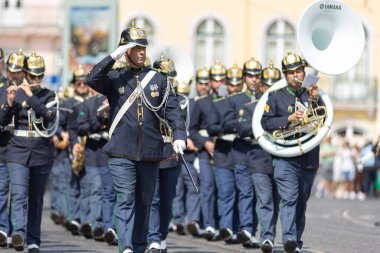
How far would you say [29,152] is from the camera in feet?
50.3

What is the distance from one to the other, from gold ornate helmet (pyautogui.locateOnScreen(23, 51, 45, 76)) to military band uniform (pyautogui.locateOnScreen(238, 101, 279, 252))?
2.68 m

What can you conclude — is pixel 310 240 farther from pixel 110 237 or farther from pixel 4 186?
pixel 4 186

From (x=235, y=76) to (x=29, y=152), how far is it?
3850 millimetres

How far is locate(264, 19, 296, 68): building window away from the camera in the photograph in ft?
172

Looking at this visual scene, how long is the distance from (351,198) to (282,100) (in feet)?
72.4

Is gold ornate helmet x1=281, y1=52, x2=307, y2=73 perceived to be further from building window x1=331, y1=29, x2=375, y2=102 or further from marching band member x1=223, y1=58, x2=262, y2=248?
building window x1=331, y1=29, x2=375, y2=102

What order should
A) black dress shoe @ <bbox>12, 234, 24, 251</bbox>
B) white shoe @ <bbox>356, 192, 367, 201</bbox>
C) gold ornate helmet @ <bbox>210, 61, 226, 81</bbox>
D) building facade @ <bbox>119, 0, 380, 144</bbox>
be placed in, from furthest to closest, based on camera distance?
1. building facade @ <bbox>119, 0, 380, 144</bbox>
2. white shoe @ <bbox>356, 192, 367, 201</bbox>
3. gold ornate helmet @ <bbox>210, 61, 226, 81</bbox>
4. black dress shoe @ <bbox>12, 234, 24, 251</bbox>

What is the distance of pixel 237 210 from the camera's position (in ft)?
59.6

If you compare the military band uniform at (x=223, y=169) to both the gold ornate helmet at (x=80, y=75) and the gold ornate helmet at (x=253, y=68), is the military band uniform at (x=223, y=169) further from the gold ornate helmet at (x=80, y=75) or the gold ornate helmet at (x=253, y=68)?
the gold ornate helmet at (x=80, y=75)

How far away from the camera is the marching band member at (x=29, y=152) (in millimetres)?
15172

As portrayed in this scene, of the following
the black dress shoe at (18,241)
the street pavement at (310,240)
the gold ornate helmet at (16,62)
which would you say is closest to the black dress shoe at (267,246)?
the street pavement at (310,240)

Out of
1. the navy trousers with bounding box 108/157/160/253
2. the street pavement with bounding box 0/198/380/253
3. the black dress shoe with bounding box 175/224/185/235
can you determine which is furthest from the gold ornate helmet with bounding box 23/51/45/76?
the black dress shoe with bounding box 175/224/185/235

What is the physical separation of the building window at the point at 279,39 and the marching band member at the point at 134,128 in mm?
39424

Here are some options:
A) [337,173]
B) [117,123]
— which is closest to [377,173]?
[337,173]
